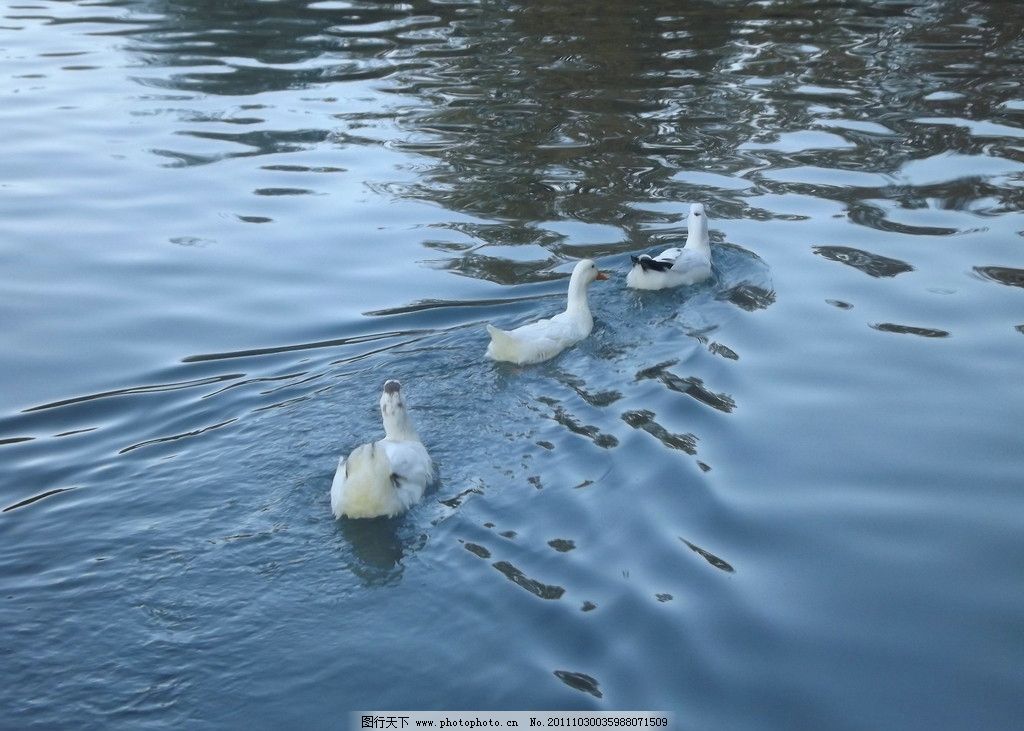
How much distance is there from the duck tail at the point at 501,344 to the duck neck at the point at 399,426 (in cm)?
129

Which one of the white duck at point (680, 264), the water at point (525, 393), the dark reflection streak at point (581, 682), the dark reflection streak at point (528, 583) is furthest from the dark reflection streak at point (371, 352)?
the dark reflection streak at point (581, 682)

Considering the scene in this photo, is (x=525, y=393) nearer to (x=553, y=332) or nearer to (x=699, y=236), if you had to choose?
(x=553, y=332)

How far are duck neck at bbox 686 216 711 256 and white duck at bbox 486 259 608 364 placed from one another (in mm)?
1172

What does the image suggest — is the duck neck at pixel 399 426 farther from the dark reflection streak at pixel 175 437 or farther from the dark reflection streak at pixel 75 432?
the dark reflection streak at pixel 75 432

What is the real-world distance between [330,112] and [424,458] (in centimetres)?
967

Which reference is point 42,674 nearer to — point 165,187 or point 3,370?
point 3,370

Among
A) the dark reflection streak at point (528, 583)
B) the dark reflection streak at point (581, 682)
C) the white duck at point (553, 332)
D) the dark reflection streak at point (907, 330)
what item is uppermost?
the dark reflection streak at point (581, 682)

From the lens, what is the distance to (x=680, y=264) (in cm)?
1085

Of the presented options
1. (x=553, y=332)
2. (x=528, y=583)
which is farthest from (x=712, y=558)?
(x=553, y=332)

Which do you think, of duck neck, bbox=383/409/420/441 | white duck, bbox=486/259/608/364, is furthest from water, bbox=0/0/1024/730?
duck neck, bbox=383/409/420/441

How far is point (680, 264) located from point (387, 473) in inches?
173

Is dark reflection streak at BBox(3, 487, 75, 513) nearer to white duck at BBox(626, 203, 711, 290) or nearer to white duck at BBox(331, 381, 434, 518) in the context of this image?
white duck at BBox(331, 381, 434, 518)

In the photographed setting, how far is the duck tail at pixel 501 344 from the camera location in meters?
9.22

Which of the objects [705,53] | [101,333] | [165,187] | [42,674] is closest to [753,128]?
[705,53]
